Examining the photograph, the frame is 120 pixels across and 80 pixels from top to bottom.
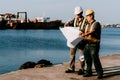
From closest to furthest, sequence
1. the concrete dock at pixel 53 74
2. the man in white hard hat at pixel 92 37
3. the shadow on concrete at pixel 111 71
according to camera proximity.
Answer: the man in white hard hat at pixel 92 37 < the concrete dock at pixel 53 74 < the shadow on concrete at pixel 111 71

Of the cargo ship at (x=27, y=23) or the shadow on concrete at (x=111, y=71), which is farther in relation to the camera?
the cargo ship at (x=27, y=23)

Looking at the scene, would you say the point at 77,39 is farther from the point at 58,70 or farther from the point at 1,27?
the point at 1,27

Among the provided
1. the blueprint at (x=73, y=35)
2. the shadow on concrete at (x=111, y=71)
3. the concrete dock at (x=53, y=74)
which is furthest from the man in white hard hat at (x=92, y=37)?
the shadow on concrete at (x=111, y=71)

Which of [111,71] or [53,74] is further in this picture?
[111,71]

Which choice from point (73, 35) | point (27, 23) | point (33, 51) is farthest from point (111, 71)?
point (27, 23)

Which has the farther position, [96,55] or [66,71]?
[66,71]

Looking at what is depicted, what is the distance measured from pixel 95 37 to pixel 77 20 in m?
0.94

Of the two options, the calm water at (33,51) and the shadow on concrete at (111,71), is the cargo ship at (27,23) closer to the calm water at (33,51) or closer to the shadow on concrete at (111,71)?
the calm water at (33,51)

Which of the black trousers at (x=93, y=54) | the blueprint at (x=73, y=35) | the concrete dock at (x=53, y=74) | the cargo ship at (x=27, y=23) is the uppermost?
the blueprint at (x=73, y=35)

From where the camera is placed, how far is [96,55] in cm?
949

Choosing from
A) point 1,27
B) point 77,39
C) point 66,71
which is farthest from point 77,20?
point 1,27

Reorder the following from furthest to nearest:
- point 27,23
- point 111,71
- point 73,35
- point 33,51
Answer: point 27,23
point 33,51
point 111,71
point 73,35

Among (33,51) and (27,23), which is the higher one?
(33,51)

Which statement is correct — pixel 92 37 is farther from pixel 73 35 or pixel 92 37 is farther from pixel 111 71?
pixel 111 71
